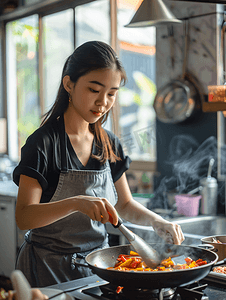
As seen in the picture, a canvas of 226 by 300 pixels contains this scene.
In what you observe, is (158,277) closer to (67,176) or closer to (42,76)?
(67,176)

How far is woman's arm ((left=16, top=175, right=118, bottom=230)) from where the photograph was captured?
1.09 metres

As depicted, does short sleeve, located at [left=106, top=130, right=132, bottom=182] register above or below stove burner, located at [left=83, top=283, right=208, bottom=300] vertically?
above

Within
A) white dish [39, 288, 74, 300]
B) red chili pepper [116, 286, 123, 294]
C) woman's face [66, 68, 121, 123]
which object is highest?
woman's face [66, 68, 121, 123]

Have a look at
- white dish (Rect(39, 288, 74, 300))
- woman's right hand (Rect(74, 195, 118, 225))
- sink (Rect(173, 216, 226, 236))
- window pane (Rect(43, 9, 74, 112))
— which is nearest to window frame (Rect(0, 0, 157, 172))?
window pane (Rect(43, 9, 74, 112))

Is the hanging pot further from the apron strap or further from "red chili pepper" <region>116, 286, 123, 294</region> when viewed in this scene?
"red chili pepper" <region>116, 286, 123, 294</region>

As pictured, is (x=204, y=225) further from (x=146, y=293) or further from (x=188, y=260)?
(x=146, y=293)

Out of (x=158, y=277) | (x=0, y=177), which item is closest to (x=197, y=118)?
(x=158, y=277)

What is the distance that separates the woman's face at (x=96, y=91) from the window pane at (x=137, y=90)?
7.66ft

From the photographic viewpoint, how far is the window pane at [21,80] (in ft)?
17.5

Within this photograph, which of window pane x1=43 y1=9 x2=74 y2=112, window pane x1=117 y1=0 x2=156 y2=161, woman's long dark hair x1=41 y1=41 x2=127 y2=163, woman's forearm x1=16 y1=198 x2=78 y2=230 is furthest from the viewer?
window pane x1=43 y1=9 x2=74 y2=112

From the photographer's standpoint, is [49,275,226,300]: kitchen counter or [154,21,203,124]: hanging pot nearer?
[49,275,226,300]: kitchen counter

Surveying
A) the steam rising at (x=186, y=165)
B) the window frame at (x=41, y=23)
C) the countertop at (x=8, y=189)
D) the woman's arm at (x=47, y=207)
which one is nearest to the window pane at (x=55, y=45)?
the window frame at (x=41, y=23)

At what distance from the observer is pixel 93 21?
446cm

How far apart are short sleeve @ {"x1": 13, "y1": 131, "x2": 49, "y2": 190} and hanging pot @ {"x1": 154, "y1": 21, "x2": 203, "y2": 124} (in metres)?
1.85
